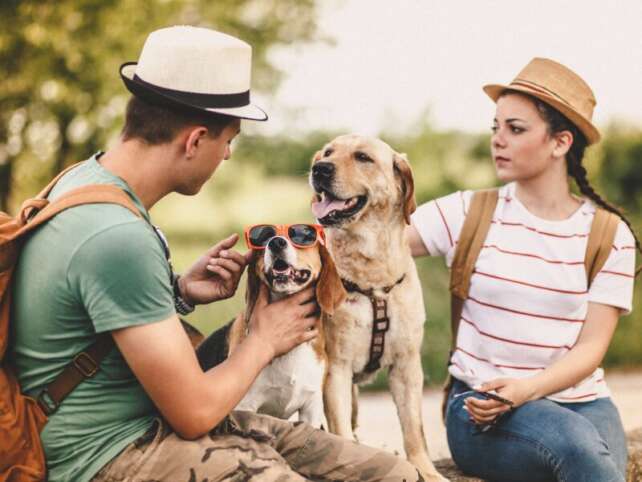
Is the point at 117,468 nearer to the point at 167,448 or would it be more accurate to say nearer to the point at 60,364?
the point at 167,448

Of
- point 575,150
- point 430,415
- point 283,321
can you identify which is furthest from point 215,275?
point 430,415

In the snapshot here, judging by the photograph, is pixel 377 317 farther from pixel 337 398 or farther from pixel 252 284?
pixel 252 284

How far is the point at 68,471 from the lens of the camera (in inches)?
102

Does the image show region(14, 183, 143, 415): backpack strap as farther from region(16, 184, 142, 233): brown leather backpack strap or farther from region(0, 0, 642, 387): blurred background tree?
region(0, 0, 642, 387): blurred background tree

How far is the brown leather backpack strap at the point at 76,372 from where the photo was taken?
2.58 m

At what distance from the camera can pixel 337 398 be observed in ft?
13.0

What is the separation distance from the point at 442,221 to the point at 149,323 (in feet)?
6.57

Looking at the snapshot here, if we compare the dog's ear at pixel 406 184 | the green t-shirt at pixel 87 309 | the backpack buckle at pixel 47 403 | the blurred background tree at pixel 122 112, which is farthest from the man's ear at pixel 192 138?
the blurred background tree at pixel 122 112

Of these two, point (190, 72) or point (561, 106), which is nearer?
point (190, 72)

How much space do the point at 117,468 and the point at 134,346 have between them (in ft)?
1.33

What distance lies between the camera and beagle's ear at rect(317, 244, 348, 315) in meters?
3.54

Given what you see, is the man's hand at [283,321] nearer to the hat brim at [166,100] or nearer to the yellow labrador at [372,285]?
the yellow labrador at [372,285]

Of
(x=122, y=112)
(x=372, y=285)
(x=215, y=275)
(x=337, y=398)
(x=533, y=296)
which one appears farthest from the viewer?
(x=122, y=112)

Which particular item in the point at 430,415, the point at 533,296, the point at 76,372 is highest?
the point at 76,372
